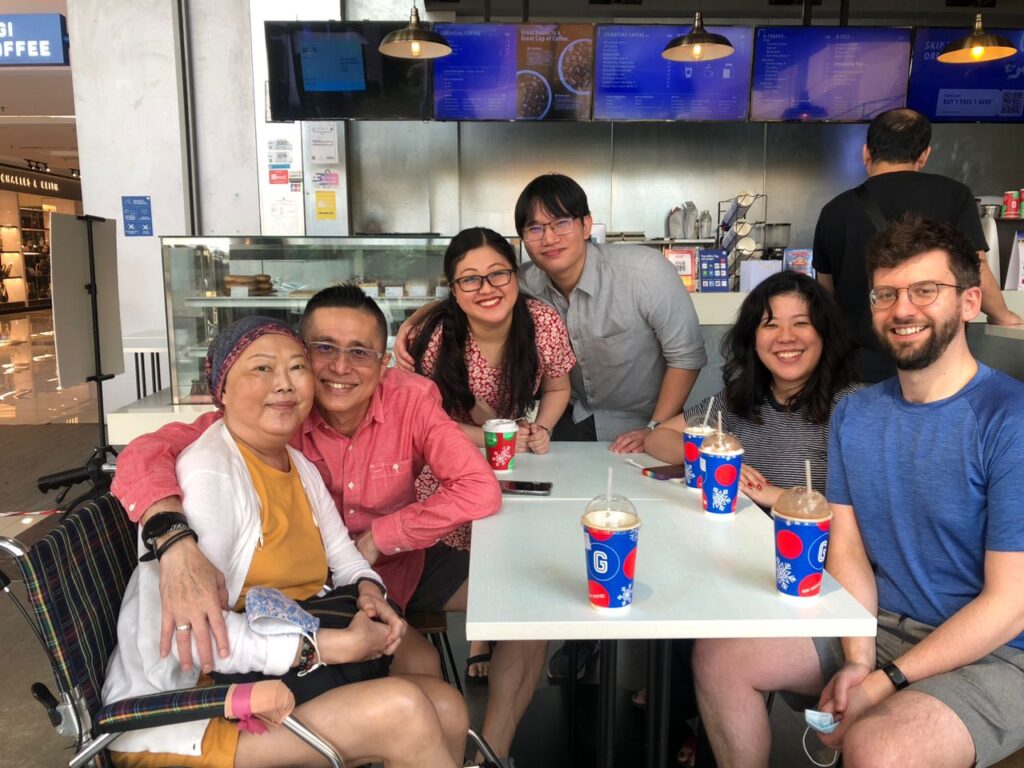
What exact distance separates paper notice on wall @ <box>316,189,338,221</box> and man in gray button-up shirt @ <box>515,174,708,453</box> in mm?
3262

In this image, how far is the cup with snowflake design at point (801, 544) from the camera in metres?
1.22

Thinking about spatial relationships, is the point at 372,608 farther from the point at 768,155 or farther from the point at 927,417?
the point at 768,155

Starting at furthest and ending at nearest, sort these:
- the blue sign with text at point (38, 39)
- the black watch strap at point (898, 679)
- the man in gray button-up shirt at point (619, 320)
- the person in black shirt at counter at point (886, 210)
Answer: the blue sign with text at point (38, 39)
the person in black shirt at counter at point (886, 210)
the man in gray button-up shirt at point (619, 320)
the black watch strap at point (898, 679)

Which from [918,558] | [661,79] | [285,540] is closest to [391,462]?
[285,540]

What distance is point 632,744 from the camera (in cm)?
228

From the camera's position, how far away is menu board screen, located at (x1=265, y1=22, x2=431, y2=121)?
483 centimetres

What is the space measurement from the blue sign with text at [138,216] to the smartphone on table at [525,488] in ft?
15.6

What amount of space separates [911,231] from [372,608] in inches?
51.1

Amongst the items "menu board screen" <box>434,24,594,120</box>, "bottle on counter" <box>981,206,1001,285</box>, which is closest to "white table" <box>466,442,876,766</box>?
"menu board screen" <box>434,24,594,120</box>

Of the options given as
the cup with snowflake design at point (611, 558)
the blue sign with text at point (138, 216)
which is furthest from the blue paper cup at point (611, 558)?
the blue sign with text at point (138, 216)

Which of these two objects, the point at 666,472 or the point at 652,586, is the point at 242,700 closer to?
the point at 652,586

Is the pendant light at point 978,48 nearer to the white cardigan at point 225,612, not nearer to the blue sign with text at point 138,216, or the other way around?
the white cardigan at point 225,612

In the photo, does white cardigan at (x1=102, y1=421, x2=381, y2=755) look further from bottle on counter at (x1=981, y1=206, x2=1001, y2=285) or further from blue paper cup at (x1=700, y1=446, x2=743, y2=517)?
bottle on counter at (x1=981, y1=206, x2=1001, y2=285)

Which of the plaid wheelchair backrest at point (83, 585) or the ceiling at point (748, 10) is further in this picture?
the ceiling at point (748, 10)
